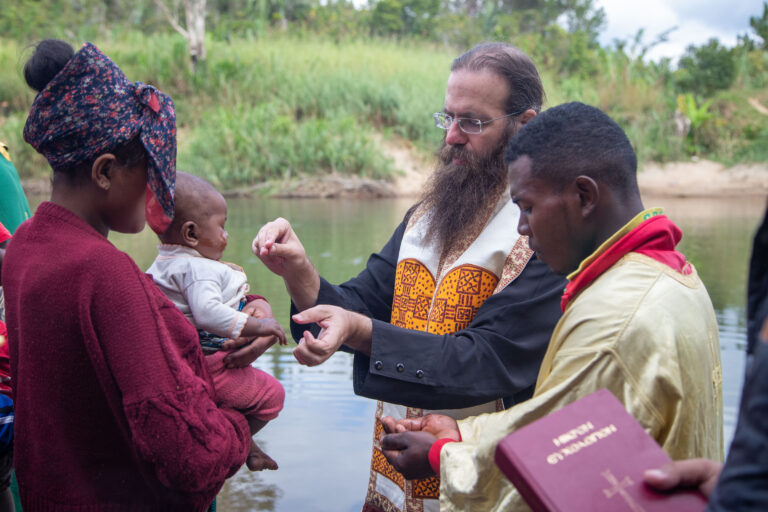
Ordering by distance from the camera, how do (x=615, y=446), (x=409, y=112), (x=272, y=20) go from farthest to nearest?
(x=272, y=20) → (x=409, y=112) → (x=615, y=446)

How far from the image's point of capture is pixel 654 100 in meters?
20.2

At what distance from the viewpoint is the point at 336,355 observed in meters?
6.75

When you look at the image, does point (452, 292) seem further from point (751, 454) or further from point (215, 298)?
point (751, 454)

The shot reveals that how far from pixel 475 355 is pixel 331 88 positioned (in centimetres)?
1697

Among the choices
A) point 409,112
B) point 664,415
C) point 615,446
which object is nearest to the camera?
point 615,446

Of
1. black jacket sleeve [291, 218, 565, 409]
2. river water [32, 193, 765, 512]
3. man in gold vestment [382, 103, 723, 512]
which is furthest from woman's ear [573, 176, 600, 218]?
river water [32, 193, 765, 512]

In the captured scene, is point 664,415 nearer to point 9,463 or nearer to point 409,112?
point 9,463

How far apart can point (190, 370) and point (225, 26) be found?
Result: 2544 cm

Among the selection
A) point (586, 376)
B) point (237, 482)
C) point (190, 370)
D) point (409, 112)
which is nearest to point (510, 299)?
point (586, 376)

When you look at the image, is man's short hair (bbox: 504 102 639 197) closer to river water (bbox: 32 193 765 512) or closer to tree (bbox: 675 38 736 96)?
river water (bbox: 32 193 765 512)

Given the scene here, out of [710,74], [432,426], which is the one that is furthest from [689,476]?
[710,74]

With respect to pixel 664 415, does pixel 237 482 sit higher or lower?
lower

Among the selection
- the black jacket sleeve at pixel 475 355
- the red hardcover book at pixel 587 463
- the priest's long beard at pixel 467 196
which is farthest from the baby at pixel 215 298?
the red hardcover book at pixel 587 463

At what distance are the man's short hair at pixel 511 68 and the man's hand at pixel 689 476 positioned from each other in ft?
4.92
